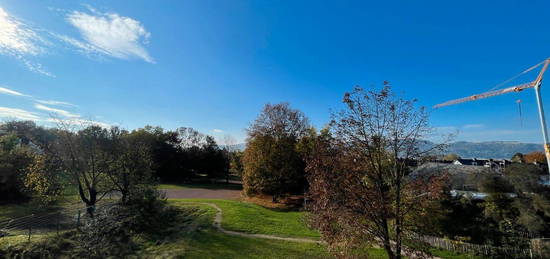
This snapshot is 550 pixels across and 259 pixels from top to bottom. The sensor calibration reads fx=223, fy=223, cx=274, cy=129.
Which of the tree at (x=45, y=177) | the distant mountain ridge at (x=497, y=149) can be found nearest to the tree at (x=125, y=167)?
the tree at (x=45, y=177)

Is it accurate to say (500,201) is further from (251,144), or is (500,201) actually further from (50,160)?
(50,160)

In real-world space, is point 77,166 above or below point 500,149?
below

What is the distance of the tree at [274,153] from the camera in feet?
77.9

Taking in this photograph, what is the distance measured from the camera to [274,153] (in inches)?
945

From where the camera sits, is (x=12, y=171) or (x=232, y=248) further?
(x=12, y=171)

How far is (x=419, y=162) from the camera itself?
7016 millimetres

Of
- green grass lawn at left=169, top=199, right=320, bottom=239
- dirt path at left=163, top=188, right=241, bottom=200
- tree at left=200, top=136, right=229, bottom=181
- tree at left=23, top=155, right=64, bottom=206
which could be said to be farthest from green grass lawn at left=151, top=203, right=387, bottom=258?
tree at left=200, top=136, right=229, bottom=181

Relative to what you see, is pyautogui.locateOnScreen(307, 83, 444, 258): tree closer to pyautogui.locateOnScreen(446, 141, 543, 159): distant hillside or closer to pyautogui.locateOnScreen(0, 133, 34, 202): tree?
pyautogui.locateOnScreen(0, 133, 34, 202): tree

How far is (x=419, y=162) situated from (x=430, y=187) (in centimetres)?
111

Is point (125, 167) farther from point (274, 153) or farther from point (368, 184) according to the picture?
point (368, 184)

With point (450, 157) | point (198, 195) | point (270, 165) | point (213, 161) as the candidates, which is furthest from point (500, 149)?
point (198, 195)

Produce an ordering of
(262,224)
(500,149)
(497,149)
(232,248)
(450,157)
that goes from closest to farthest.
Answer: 1. (232,248)
2. (262,224)
3. (450,157)
4. (500,149)
5. (497,149)

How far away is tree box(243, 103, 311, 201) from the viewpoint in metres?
23.7

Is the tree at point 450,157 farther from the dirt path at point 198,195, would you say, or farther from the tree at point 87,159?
the dirt path at point 198,195
